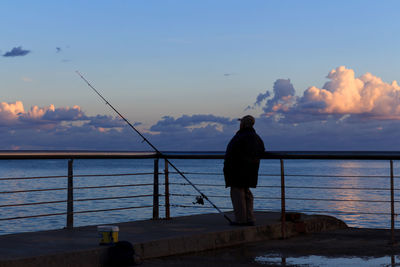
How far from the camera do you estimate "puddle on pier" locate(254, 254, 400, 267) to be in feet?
20.5

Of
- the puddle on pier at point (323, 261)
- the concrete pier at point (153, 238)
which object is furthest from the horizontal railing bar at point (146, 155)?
the puddle on pier at point (323, 261)

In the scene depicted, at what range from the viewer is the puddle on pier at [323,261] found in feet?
20.5

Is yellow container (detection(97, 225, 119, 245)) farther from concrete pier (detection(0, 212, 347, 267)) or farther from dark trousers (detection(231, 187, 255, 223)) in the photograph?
dark trousers (detection(231, 187, 255, 223))

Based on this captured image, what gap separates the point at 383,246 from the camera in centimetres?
744

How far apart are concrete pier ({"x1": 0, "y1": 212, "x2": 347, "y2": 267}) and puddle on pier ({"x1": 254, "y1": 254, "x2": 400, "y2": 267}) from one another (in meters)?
0.89

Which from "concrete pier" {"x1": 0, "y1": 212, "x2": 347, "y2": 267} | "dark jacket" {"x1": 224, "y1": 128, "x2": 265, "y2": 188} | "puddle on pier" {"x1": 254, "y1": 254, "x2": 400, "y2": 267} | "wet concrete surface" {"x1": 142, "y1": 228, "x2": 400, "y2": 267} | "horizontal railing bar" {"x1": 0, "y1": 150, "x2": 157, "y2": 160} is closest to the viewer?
"concrete pier" {"x1": 0, "y1": 212, "x2": 347, "y2": 267}

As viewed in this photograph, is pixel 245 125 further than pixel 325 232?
No

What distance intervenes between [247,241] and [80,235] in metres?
1.99

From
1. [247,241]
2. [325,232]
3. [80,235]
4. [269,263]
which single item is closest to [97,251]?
[80,235]

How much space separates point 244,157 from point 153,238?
1.76m

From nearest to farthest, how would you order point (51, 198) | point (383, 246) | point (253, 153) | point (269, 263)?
point (269, 263) → point (383, 246) → point (253, 153) → point (51, 198)

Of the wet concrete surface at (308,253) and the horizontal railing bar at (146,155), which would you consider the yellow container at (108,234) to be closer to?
the wet concrete surface at (308,253)

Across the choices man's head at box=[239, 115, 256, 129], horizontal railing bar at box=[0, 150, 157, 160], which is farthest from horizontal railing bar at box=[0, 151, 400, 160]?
man's head at box=[239, 115, 256, 129]

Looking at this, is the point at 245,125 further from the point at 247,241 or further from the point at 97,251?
the point at 97,251
